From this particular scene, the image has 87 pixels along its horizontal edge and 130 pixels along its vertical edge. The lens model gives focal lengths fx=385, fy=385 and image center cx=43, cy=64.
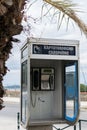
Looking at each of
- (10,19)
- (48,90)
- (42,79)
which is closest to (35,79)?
(42,79)

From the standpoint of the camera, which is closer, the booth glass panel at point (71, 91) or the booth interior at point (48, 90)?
the booth glass panel at point (71, 91)

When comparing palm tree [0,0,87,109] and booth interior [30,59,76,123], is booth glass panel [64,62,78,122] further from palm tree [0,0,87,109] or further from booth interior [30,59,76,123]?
palm tree [0,0,87,109]

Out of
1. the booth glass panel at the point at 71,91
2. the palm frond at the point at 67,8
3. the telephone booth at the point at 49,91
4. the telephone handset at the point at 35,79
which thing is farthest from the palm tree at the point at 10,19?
the telephone handset at the point at 35,79

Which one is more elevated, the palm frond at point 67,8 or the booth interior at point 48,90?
the palm frond at point 67,8

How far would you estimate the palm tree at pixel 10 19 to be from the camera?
12.0 ft

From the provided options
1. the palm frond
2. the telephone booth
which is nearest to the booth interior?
the telephone booth

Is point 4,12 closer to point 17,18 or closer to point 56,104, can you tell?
point 17,18

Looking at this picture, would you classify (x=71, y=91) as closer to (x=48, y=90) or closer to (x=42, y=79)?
(x=48, y=90)

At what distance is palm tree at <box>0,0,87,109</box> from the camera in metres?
3.64

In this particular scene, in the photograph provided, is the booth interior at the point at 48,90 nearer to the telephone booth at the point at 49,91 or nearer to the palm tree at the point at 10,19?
the telephone booth at the point at 49,91

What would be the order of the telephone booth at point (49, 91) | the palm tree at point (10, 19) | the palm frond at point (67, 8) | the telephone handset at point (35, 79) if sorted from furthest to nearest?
the telephone handset at point (35, 79) → the telephone booth at point (49, 91) → the palm frond at point (67, 8) → the palm tree at point (10, 19)

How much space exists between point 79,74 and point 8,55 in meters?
4.30

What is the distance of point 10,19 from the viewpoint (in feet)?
12.2

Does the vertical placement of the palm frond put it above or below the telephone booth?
above
